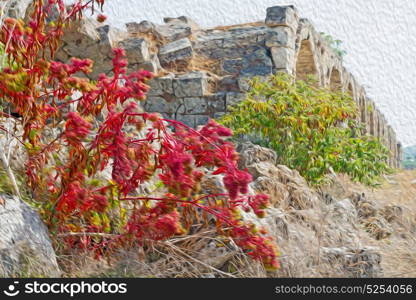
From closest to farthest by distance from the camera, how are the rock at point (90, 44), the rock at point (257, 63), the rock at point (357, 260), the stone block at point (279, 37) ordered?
the rock at point (357, 260)
the rock at point (90, 44)
the rock at point (257, 63)
the stone block at point (279, 37)

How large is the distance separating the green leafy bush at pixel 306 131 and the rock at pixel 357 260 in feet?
8.80

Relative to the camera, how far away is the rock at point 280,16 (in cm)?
915

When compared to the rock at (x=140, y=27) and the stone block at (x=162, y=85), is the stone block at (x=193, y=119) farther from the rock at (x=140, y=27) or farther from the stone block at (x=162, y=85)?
the rock at (x=140, y=27)

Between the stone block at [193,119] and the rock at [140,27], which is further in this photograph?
the rock at [140,27]

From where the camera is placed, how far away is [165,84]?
8945 mm

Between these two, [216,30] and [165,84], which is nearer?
[165,84]

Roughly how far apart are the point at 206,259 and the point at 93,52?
20.7ft

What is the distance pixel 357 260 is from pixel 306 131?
123 inches

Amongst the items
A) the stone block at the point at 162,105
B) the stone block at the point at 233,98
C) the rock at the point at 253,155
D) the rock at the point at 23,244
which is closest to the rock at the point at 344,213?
the rock at the point at 253,155

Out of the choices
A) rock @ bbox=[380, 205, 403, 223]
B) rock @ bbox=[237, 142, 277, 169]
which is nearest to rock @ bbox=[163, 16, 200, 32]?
rock @ bbox=[237, 142, 277, 169]

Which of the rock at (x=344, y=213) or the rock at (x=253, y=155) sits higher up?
the rock at (x=253, y=155)

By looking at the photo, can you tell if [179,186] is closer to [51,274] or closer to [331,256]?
[51,274]

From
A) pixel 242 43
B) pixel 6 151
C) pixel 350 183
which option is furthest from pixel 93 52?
pixel 6 151

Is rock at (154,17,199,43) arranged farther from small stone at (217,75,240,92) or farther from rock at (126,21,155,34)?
small stone at (217,75,240,92)
